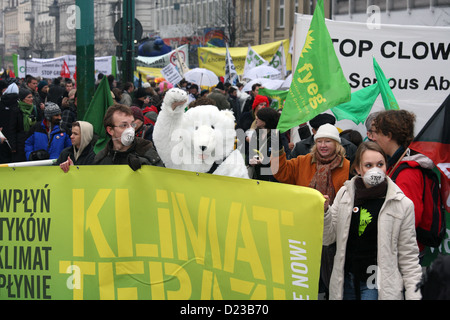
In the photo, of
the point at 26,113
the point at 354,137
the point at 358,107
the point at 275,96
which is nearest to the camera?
the point at 354,137

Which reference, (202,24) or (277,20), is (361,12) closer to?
(277,20)

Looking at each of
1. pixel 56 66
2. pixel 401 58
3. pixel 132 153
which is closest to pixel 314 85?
pixel 132 153

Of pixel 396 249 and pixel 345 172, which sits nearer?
pixel 396 249

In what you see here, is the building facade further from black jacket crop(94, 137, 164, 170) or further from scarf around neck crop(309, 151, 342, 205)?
scarf around neck crop(309, 151, 342, 205)

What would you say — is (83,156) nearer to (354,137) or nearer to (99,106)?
(99,106)

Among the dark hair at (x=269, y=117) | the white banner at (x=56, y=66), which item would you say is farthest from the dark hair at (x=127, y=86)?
the dark hair at (x=269, y=117)

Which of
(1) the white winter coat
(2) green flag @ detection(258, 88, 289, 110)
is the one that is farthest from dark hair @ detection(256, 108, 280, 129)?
(2) green flag @ detection(258, 88, 289, 110)

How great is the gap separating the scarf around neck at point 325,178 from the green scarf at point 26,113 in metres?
6.30

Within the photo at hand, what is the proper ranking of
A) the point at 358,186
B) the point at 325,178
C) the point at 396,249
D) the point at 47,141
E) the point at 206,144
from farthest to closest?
1. the point at 47,141
2. the point at 325,178
3. the point at 206,144
4. the point at 358,186
5. the point at 396,249

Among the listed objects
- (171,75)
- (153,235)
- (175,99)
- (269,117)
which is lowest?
(171,75)

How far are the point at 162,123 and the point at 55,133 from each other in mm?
3188

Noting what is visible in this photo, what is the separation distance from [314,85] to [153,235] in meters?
2.19

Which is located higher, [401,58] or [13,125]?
[401,58]

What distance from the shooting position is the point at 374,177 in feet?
12.7
